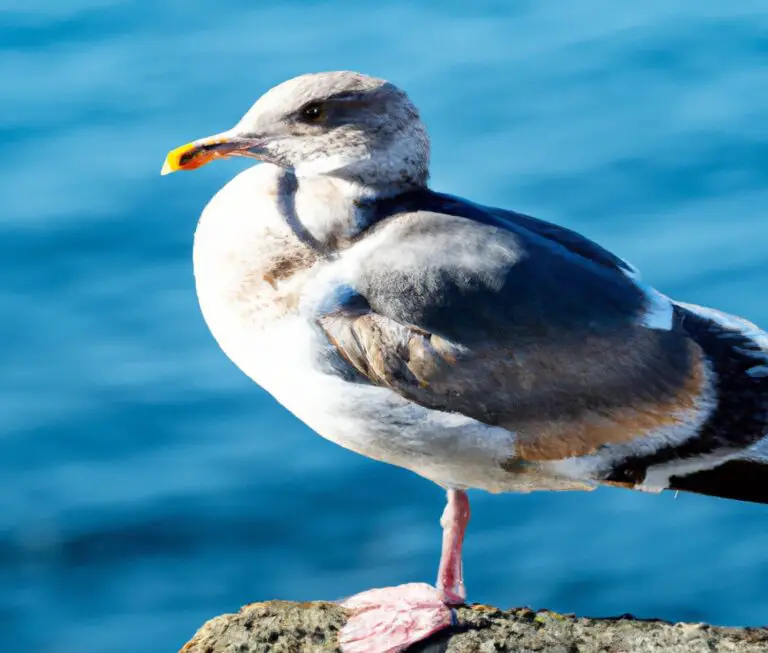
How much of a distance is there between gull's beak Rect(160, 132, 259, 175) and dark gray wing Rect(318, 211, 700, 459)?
387mm

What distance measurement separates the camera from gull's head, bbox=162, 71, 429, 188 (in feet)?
13.6

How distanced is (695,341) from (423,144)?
0.88 meters

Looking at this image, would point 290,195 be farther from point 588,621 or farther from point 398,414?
point 588,621

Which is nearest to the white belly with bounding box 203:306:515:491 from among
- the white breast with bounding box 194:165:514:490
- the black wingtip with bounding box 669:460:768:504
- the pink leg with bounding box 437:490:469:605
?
the white breast with bounding box 194:165:514:490

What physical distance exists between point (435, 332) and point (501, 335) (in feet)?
0.54

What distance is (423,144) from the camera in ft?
13.9

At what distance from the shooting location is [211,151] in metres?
4.24

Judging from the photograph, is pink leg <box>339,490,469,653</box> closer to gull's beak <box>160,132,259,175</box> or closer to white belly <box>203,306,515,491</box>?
white belly <box>203,306,515,491</box>

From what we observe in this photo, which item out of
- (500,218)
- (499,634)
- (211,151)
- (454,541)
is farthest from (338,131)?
(499,634)

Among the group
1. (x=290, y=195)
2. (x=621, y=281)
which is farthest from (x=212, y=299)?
(x=621, y=281)

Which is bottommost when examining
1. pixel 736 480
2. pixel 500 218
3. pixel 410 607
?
pixel 410 607

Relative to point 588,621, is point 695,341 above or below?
above

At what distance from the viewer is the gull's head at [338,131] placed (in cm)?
A: 415

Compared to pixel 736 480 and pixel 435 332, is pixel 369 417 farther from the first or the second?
pixel 736 480
